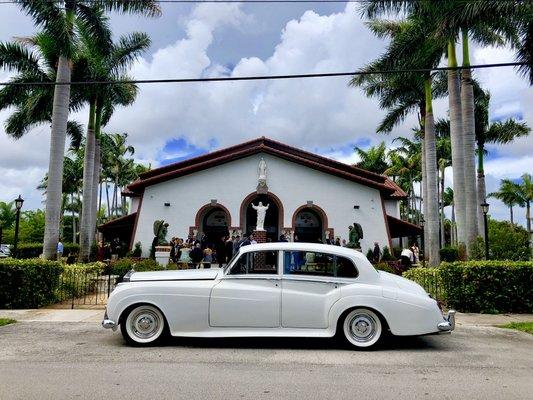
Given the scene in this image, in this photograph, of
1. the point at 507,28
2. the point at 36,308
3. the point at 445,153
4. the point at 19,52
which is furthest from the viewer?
the point at 445,153

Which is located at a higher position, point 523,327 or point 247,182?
point 247,182

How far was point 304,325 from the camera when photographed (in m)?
6.98

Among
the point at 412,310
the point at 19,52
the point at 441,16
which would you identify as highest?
the point at 19,52

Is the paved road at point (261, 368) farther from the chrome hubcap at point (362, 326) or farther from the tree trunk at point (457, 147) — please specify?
the tree trunk at point (457, 147)

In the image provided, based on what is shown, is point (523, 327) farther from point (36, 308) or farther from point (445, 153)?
point (445, 153)

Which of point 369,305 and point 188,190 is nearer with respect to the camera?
point 369,305

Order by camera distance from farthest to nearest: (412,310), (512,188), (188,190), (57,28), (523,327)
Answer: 1. (512,188)
2. (188,190)
3. (57,28)
4. (523,327)
5. (412,310)

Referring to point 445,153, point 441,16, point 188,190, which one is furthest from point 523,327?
point 445,153

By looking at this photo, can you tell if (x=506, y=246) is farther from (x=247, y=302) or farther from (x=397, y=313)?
(x=247, y=302)

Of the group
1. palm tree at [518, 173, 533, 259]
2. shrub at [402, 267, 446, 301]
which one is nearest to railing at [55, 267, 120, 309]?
shrub at [402, 267, 446, 301]

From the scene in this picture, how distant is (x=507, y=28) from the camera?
15.9m

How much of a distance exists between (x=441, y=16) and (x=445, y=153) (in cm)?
2868

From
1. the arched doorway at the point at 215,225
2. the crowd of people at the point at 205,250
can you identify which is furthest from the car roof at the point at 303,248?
the arched doorway at the point at 215,225

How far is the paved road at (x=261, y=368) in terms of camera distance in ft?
16.4
